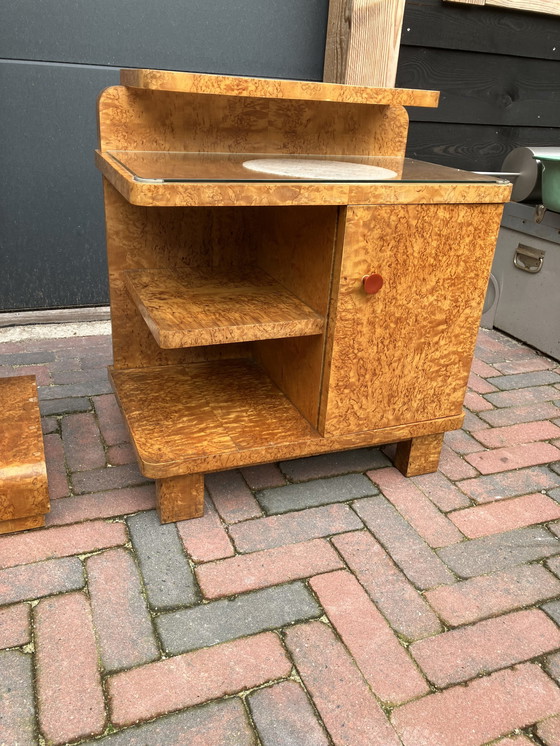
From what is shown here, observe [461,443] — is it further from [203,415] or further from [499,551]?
[203,415]

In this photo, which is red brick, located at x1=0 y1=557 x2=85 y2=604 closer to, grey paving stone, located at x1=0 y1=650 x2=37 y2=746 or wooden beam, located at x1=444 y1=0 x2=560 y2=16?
grey paving stone, located at x1=0 y1=650 x2=37 y2=746

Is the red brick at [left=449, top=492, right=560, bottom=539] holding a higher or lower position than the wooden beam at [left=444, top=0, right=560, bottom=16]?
lower

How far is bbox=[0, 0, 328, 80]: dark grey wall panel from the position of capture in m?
2.51

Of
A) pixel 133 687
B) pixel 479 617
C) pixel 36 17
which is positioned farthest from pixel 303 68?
pixel 133 687

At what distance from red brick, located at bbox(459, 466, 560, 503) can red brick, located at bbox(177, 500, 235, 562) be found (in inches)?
30.0

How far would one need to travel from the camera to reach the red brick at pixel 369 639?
126cm

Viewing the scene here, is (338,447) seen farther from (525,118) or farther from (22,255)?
(525,118)

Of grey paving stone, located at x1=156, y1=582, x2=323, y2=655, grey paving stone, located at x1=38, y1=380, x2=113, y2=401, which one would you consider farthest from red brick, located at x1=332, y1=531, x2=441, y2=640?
grey paving stone, located at x1=38, y1=380, x2=113, y2=401

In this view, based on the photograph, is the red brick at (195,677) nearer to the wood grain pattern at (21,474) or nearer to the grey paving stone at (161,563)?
the grey paving stone at (161,563)

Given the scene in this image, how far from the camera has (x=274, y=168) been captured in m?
1.62

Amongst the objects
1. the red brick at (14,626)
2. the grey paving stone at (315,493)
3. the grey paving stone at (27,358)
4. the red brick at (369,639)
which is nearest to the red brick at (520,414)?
the grey paving stone at (315,493)

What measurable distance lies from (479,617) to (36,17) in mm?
2662

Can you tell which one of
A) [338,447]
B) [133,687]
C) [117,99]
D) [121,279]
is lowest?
[133,687]

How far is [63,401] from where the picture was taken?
2.25 meters
